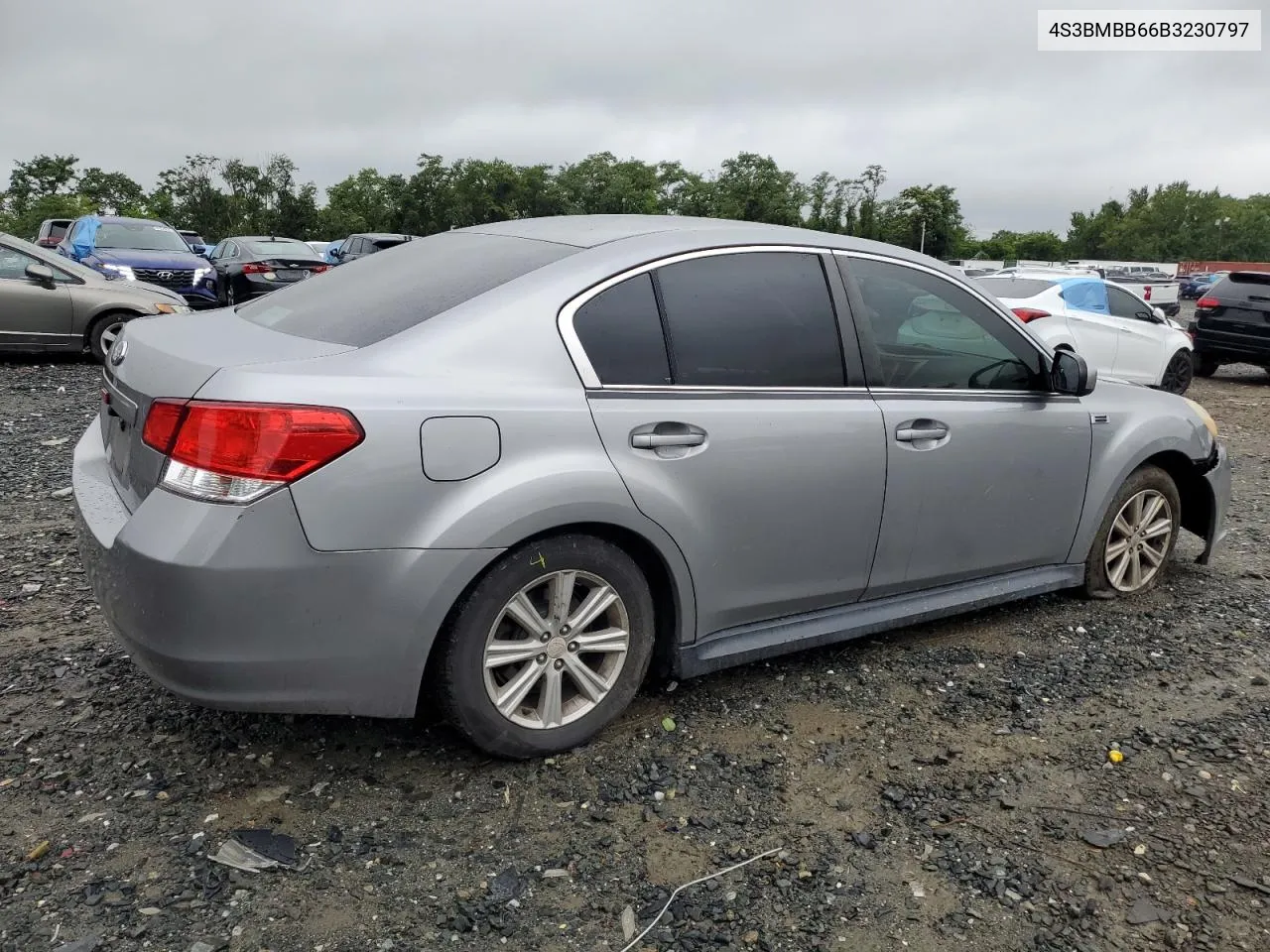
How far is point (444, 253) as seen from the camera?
358 centimetres

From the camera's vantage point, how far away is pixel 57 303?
33.9ft

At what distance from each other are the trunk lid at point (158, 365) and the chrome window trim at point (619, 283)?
64 centimetres

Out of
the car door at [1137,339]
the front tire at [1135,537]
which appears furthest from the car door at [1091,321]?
the front tire at [1135,537]

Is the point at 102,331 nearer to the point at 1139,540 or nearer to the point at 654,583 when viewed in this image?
the point at 654,583

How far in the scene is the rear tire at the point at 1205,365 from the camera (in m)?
14.6

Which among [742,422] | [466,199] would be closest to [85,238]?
[742,422]

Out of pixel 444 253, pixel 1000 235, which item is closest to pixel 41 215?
pixel 444 253

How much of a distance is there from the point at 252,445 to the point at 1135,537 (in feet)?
12.7

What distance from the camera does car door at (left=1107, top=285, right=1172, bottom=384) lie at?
12141mm

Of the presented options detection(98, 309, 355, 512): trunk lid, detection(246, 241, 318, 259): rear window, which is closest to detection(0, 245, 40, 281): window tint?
detection(246, 241, 318, 259): rear window

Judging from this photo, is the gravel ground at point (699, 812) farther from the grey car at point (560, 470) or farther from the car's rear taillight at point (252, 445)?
the car's rear taillight at point (252, 445)

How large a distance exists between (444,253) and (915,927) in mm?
2529

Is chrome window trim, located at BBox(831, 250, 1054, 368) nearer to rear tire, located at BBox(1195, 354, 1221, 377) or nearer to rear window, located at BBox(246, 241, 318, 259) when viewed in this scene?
rear tire, located at BBox(1195, 354, 1221, 377)

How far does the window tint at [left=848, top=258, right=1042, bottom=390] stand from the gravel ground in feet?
3.58
